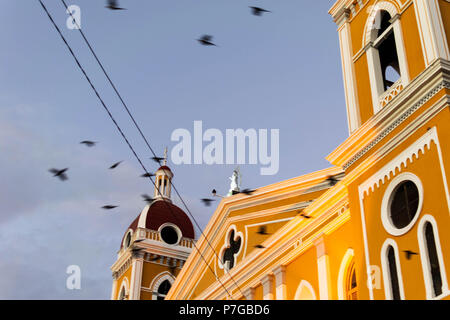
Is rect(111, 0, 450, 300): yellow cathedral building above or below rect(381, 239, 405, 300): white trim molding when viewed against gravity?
above

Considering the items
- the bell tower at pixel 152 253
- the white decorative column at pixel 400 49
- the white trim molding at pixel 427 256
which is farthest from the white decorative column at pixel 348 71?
the bell tower at pixel 152 253

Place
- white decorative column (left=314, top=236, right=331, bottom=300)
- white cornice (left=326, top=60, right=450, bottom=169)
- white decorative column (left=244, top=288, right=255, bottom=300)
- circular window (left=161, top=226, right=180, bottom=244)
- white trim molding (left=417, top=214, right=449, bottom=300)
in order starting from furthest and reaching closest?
circular window (left=161, top=226, right=180, bottom=244) < white decorative column (left=244, top=288, right=255, bottom=300) < white decorative column (left=314, top=236, right=331, bottom=300) < white cornice (left=326, top=60, right=450, bottom=169) < white trim molding (left=417, top=214, right=449, bottom=300)

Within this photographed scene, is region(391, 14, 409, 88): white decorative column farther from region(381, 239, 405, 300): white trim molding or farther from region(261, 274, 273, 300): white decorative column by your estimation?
region(261, 274, 273, 300): white decorative column

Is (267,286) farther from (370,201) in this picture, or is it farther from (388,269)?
(388,269)

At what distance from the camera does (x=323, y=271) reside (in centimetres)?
1373

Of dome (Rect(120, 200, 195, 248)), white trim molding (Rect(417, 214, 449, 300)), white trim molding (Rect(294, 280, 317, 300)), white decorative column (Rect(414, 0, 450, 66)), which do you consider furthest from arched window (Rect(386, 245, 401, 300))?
dome (Rect(120, 200, 195, 248))

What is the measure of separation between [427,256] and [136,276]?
17.9 m

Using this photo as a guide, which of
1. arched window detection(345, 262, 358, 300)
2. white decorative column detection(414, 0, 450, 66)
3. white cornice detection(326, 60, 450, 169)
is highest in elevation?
white decorative column detection(414, 0, 450, 66)

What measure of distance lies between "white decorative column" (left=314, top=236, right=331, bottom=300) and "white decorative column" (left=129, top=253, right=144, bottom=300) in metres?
13.2

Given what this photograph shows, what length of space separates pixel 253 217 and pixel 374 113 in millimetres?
6610

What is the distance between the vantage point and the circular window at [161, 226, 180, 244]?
90.7 ft

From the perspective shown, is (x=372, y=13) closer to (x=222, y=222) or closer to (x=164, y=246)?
(x=222, y=222)

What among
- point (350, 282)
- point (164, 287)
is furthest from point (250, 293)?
point (164, 287)
